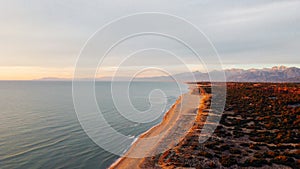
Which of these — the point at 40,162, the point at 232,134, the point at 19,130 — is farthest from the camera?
the point at 19,130

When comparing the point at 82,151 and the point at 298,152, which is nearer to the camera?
the point at 298,152

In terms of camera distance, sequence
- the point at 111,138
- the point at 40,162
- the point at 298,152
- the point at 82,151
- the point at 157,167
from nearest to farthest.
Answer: the point at 157,167
the point at 298,152
the point at 40,162
the point at 82,151
the point at 111,138

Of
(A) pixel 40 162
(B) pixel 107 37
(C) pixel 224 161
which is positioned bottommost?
(A) pixel 40 162

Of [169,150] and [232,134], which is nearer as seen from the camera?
[169,150]

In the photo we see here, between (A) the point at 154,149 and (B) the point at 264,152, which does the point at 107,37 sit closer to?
(A) the point at 154,149

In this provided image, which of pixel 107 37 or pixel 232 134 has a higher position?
pixel 107 37

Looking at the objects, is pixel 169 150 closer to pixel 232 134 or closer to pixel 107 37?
pixel 232 134

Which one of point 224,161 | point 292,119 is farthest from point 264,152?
point 292,119

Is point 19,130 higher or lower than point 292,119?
lower

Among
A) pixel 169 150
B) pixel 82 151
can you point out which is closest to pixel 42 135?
pixel 82 151
